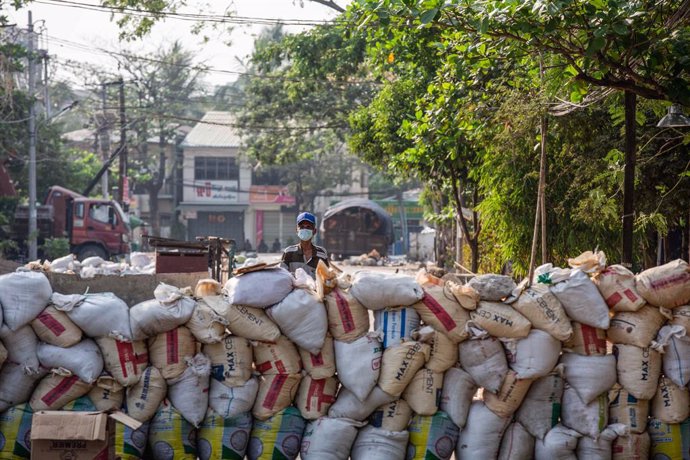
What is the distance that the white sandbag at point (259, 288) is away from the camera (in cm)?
584

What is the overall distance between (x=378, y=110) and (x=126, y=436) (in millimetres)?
12336

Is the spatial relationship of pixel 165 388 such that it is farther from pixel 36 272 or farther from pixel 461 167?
pixel 461 167

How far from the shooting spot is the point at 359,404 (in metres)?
5.89

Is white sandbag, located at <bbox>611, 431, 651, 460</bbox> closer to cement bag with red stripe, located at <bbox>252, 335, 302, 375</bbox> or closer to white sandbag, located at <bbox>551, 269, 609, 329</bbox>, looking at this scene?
white sandbag, located at <bbox>551, 269, 609, 329</bbox>

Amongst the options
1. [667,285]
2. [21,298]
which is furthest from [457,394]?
[21,298]

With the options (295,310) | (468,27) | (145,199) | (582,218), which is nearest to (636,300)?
(295,310)

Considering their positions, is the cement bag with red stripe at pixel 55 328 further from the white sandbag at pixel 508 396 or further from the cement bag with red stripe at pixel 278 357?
the white sandbag at pixel 508 396

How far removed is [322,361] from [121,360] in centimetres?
115

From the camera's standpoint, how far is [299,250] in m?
8.00

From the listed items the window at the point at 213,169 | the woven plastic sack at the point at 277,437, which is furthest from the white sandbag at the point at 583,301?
the window at the point at 213,169

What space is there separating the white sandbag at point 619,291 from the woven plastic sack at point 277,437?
1.94 m

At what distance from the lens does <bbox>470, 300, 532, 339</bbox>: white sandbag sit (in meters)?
5.80

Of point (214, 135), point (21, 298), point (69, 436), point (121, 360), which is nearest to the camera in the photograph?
point (69, 436)

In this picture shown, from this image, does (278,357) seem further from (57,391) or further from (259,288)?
(57,391)
